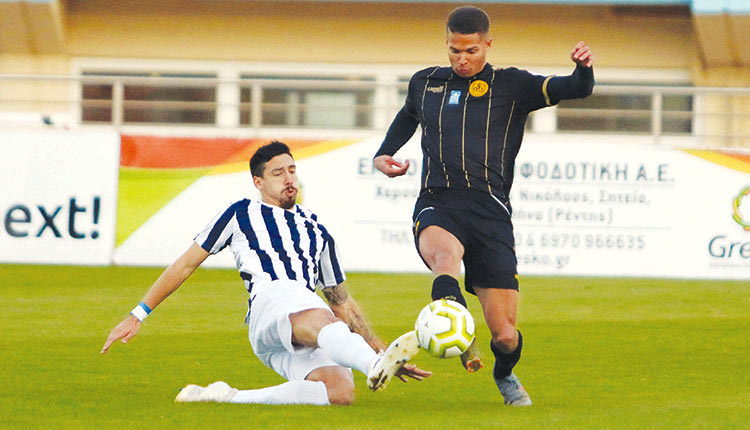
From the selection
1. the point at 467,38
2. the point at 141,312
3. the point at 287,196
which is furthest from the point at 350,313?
the point at 467,38

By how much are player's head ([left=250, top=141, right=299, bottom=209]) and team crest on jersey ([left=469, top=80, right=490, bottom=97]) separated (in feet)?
3.35

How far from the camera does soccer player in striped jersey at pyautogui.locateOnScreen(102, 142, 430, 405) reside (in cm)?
584

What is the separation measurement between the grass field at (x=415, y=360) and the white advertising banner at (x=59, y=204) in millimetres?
774

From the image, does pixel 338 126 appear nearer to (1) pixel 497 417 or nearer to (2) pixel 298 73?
(2) pixel 298 73

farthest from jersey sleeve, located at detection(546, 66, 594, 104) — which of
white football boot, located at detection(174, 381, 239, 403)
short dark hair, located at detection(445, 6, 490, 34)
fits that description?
white football boot, located at detection(174, 381, 239, 403)

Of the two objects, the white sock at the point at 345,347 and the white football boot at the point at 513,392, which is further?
the white football boot at the point at 513,392

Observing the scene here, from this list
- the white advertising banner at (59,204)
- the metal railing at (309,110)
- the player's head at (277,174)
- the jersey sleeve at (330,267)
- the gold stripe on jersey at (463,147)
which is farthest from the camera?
the metal railing at (309,110)

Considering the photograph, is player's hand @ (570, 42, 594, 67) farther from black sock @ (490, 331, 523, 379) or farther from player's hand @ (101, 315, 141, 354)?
player's hand @ (101, 315, 141, 354)

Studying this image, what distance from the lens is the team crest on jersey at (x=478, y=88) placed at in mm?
6188

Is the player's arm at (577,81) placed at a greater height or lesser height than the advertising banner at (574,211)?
greater

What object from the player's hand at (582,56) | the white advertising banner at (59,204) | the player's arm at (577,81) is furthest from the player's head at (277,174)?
the white advertising banner at (59,204)

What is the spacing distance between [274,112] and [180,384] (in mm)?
15453

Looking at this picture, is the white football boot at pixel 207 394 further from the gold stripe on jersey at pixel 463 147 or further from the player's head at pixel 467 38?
the player's head at pixel 467 38

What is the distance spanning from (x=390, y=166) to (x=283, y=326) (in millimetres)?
981
